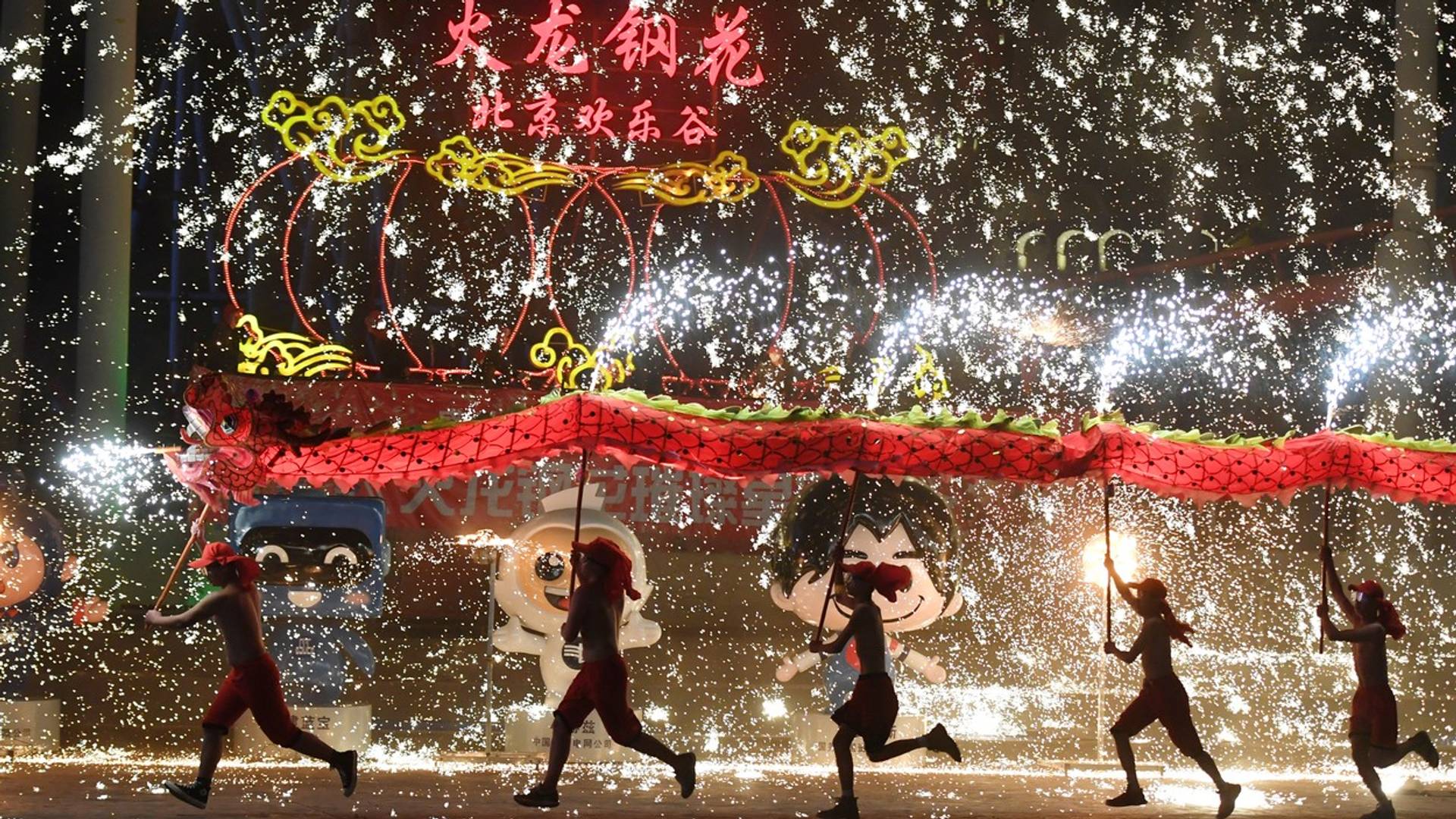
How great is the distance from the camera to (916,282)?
19.7 m

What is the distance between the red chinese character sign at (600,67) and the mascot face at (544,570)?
17.0ft

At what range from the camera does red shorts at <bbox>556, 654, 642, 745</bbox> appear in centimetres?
846

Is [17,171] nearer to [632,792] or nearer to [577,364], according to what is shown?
[577,364]

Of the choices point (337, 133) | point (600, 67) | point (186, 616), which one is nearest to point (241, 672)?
point (186, 616)

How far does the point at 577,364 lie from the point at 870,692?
749 cm

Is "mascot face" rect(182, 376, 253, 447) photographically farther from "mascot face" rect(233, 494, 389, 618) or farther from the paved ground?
"mascot face" rect(233, 494, 389, 618)

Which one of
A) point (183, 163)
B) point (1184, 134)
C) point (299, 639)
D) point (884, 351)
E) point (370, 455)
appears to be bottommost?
point (299, 639)

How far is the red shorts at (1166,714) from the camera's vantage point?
911 centimetres

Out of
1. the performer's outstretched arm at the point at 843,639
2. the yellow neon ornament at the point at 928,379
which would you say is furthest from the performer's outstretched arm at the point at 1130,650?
the yellow neon ornament at the point at 928,379

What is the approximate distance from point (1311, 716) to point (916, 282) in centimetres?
725

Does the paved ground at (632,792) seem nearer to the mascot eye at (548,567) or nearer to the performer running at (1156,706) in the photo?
the performer running at (1156,706)

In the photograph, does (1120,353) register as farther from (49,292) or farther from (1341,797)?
(49,292)

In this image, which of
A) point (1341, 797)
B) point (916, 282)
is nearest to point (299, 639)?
point (1341, 797)

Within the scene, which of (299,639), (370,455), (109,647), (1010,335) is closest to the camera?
(370,455)
